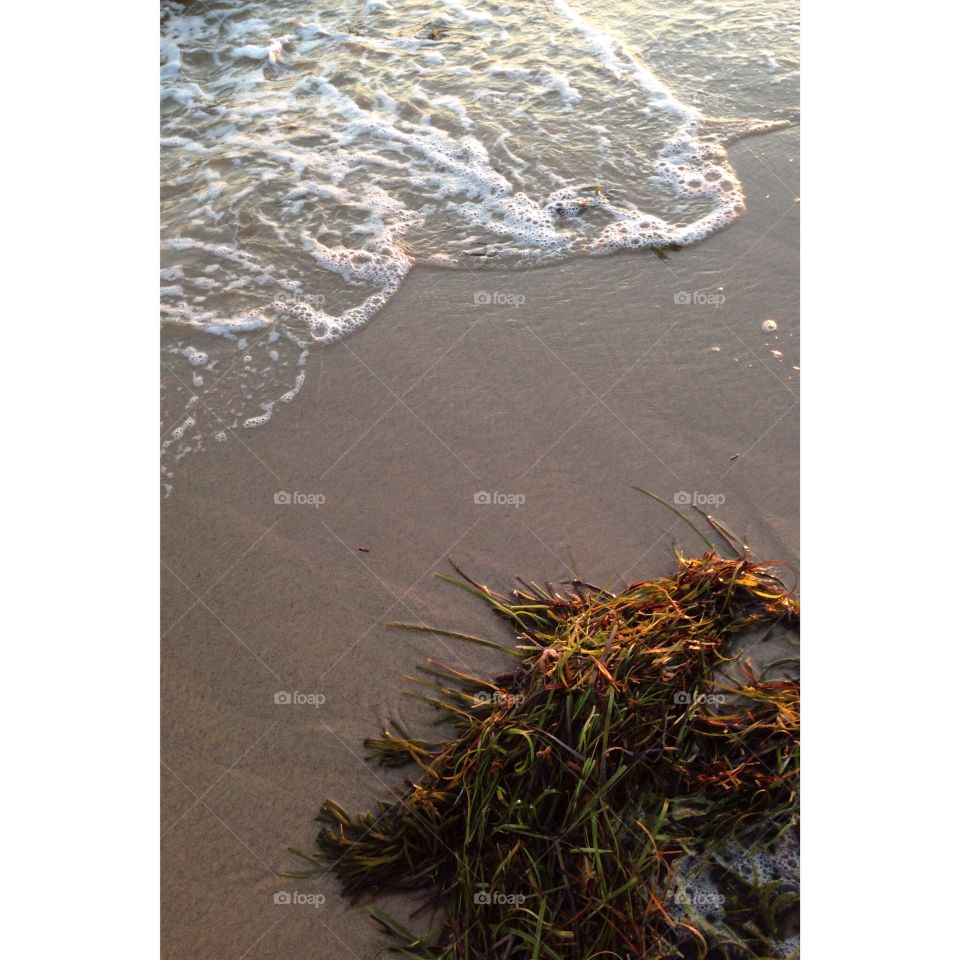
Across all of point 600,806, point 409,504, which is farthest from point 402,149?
point 600,806

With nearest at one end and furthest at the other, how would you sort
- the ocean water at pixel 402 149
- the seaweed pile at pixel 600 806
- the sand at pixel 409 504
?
the seaweed pile at pixel 600 806 → the sand at pixel 409 504 → the ocean water at pixel 402 149

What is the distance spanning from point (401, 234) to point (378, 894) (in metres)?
2.42

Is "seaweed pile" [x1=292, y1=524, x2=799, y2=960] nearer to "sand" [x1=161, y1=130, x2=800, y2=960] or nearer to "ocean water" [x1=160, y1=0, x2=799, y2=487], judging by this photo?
"sand" [x1=161, y1=130, x2=800, y2=960]

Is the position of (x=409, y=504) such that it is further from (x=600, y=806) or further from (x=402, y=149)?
(x=402, y=149)

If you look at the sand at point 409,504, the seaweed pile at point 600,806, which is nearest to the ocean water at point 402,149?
the sand at point 409,504

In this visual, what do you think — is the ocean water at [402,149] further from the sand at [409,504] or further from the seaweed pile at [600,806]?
the seaweed pile at [600,806]

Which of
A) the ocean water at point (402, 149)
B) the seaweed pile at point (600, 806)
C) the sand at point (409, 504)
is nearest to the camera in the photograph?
the seaweed pile at point (600, 806)

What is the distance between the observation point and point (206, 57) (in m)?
4.35

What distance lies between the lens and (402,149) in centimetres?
387

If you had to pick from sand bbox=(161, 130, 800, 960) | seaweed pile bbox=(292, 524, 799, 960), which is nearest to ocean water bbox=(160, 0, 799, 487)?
sand bbox=(161, 130, 800, 960)

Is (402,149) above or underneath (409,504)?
above

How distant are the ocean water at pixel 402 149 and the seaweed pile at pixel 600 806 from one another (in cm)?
137

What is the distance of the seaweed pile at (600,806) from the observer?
235cm

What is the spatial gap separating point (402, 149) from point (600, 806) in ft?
9.32
